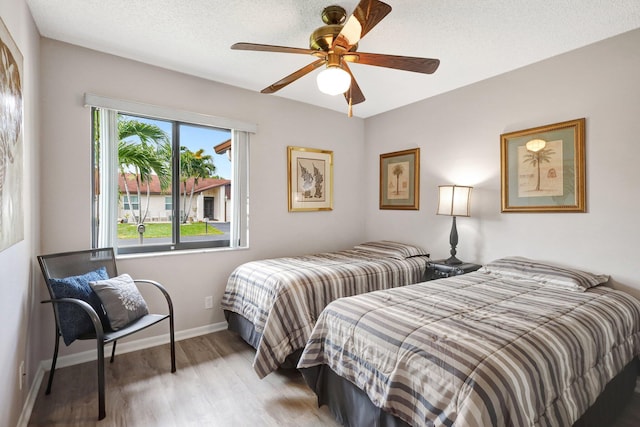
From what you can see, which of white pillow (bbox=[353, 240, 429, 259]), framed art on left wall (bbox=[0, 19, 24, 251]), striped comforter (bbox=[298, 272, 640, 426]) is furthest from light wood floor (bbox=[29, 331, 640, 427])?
white pillow (bbox=[353, 240, 429, 259])

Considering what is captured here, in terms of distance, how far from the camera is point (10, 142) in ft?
4.87

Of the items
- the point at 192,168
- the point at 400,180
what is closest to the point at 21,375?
the point at 192,168

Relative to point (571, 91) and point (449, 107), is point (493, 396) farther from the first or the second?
point (449, 107)

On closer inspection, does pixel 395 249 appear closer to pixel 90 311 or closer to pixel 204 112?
pixel 204 112

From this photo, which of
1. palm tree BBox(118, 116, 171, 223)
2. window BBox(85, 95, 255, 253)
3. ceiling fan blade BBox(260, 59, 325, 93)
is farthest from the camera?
palm tree BBox(118, 116, 171, 223)

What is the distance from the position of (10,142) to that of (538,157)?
3586 mm

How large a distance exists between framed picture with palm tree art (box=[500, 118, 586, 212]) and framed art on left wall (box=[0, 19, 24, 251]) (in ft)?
11.4

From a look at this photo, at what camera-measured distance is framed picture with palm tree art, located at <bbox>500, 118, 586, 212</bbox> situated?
2.54 meters

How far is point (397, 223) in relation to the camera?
405 centimetres

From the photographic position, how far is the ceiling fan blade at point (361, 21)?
1.56 meters

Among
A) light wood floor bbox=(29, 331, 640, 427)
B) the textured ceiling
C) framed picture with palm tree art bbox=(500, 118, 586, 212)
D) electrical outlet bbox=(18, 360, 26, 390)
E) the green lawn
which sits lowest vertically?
light wood floor bbox=(29, 331, 640, 427)

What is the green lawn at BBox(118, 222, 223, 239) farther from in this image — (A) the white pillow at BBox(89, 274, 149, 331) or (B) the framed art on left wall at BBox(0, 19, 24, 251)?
(B) the framed art on left wall at BBox(0, 19, 24, 251)

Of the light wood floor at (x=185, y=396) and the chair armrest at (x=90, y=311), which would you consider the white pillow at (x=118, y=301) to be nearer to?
the chair armrest at (x=90, y=311)

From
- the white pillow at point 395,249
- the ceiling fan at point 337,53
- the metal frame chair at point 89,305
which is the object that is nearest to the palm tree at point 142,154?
the metal frame chair at point 89,305
